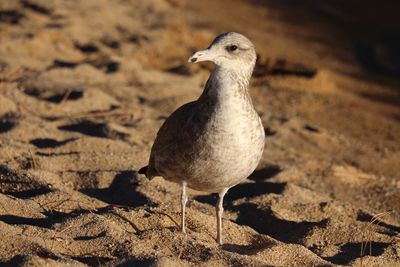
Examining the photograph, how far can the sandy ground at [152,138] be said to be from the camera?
4879mm

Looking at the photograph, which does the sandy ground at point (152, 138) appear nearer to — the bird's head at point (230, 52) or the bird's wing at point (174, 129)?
the bird's wing at point (174, 129)

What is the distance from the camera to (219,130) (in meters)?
4.86

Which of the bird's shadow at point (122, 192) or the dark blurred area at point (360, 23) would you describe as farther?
the dark blurred area at point (360, 23)

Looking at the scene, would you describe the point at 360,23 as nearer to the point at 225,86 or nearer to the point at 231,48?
the point at 231,48

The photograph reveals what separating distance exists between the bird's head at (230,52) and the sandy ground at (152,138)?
113 cm

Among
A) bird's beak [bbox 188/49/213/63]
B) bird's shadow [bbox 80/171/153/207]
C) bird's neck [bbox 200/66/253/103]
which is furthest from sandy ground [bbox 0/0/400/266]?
bird's beak [bbox 188/49/213/63]

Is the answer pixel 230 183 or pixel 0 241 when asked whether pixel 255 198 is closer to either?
pixel 230 183

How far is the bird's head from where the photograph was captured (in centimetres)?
503

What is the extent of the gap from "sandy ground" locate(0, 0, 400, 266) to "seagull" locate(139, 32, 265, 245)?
0.41 m

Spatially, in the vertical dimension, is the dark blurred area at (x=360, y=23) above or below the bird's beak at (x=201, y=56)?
below

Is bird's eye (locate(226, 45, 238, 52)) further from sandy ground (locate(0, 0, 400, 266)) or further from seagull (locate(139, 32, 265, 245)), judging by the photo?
sandy ground (locate(0, 0, 400, 266))

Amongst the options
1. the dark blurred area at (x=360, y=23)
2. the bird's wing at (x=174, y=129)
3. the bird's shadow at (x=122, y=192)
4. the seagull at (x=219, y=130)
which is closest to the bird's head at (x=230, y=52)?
the seagull at (x=219, y=130)

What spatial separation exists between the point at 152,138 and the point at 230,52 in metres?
2.42

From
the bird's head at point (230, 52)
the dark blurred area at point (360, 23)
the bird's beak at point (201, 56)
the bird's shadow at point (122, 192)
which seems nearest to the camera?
the bird's beak at point (201, 56)
